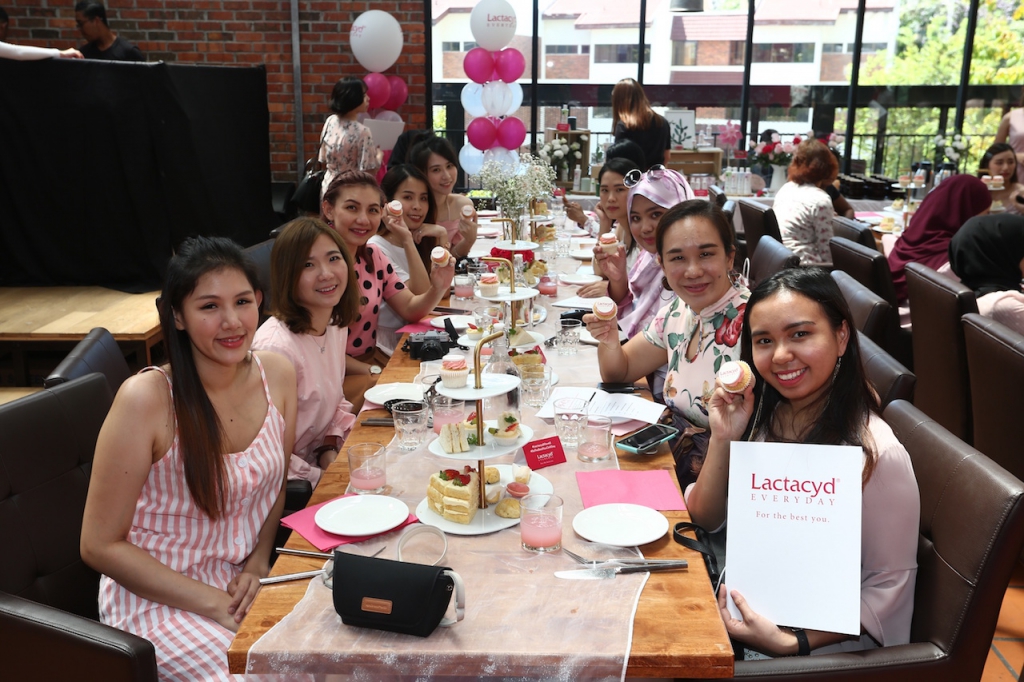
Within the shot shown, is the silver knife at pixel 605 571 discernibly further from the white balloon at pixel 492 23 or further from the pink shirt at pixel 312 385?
the white balloon at pixel 492 23

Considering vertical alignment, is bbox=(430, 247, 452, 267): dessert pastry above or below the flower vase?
below

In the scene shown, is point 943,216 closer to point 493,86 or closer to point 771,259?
point 771,259

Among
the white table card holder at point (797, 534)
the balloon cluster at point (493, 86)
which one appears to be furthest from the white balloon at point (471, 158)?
the white table card holder at point (797, 534)

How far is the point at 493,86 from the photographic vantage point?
779 cm

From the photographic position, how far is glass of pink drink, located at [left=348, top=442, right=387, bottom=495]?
6.39 feet

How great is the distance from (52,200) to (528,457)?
478 cm

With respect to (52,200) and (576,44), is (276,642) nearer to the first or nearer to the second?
(52,200)

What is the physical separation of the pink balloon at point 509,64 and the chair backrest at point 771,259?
14.1 ft

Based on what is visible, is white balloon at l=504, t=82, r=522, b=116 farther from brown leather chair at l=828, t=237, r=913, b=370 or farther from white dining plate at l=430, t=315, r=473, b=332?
white dining plate at l=430, t=315, r=473, b=332

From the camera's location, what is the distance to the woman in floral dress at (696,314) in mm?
2387

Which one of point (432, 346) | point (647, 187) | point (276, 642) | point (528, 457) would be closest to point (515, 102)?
point (647, 187)

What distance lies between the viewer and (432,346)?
2994 mm

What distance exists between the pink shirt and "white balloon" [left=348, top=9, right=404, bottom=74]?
18.3ft

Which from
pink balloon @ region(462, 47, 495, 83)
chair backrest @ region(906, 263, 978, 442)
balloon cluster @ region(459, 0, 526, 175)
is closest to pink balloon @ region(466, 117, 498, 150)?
balloon cluster @ region(459, 0, 526, 175)
